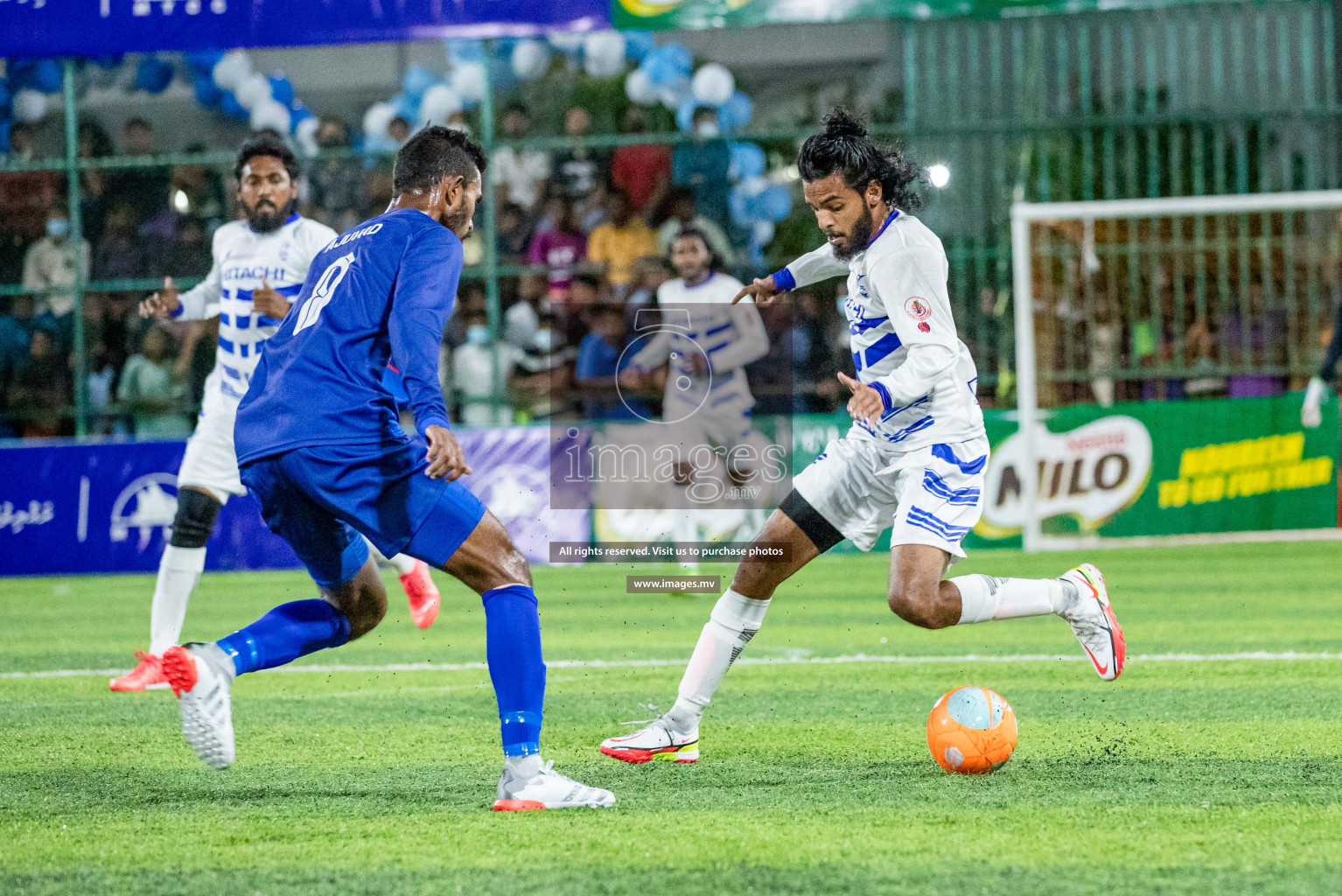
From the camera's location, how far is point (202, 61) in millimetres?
14898

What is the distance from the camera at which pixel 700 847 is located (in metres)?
3.93

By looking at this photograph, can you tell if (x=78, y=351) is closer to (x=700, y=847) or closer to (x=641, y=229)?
(x=641, y=229)

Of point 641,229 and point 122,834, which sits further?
point 641,229

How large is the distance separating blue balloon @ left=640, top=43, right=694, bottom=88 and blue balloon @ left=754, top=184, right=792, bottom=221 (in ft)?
5.12

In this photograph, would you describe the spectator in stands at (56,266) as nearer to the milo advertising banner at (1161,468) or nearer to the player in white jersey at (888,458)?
the milo advertising banner at (1161,468)

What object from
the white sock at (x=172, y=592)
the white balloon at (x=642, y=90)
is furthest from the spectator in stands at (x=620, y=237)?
the white sock at (x=172, y=592)

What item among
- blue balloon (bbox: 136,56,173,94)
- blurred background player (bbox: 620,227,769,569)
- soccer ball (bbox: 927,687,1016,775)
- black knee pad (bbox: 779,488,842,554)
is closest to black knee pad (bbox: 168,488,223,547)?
black knee pad (bbox: 779,488,842,554)

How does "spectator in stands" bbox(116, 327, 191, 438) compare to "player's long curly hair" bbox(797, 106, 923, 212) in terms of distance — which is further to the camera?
"spectator in stands" bbox(116, 327, 191, 438)

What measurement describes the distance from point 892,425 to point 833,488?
285 mm

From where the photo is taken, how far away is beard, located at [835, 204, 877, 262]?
16.9 feet

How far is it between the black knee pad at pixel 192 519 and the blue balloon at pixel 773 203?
7.69 metres

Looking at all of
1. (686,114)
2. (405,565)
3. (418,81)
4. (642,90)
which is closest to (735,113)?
(686,114)

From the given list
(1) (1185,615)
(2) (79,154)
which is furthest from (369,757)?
(2) (79,154)

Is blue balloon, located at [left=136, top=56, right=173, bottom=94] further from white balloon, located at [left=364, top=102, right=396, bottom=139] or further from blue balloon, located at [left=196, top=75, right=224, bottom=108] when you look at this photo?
white balloon, located at [left=364, top=102, right=396, bottom=139]
